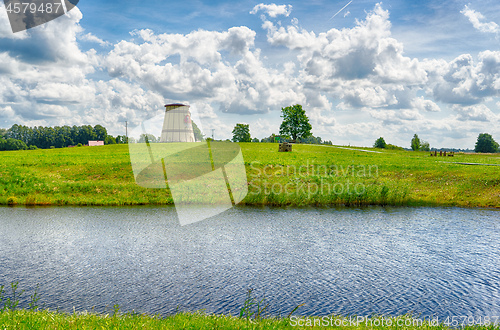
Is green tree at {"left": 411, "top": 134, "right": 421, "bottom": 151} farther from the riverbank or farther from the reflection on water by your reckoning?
Result: the riverbank

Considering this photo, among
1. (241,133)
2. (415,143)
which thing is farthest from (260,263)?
(415,143)

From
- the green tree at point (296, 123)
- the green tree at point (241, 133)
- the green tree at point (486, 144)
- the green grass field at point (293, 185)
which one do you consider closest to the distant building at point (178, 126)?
the green tree at point (296, 123)

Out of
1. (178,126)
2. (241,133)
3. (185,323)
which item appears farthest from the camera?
(241,133)

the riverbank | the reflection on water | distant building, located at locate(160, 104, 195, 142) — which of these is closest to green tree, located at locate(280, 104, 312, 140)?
distant building, located at locate(160, 104, 195, 142)

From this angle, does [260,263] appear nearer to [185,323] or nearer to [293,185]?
[185,323]

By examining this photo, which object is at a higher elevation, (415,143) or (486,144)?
(415,143)

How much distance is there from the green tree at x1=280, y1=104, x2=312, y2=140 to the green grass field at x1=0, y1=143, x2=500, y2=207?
261ft

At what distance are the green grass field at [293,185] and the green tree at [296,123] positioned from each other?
7964cm

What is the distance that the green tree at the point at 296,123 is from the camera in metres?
127

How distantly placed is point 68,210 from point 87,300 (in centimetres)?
2175

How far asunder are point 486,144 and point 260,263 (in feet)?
572

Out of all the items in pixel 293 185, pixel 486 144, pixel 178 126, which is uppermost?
pixel 178 126

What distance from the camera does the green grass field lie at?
35406 millimetres

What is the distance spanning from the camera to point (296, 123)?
127875mm
